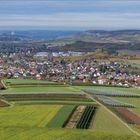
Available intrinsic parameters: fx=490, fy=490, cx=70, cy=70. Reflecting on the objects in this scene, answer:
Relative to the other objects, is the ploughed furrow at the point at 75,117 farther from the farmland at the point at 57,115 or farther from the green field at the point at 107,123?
the green field at the point at 107,123

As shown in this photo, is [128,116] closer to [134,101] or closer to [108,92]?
[134,101]

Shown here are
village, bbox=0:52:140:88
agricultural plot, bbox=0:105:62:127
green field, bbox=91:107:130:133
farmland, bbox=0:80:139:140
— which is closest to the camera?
farmland, bbox=0:80:139:140

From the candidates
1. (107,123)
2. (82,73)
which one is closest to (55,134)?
(107,123)

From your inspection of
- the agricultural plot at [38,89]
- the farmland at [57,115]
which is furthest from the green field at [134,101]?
the agricultural plot at [38,89]

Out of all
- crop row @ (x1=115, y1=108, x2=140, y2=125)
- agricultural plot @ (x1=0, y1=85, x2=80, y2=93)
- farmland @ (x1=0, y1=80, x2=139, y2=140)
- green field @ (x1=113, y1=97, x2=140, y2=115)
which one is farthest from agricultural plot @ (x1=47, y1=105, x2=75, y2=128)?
agricultural plot @ (x1=0, y1=85, x2=80, y2=93)

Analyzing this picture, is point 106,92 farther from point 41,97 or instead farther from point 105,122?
point 105,122

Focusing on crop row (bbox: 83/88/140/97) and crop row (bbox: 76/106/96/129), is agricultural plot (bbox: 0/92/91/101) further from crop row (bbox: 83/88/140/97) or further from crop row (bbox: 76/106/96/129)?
crop row (bbox: 76/106/96/129)

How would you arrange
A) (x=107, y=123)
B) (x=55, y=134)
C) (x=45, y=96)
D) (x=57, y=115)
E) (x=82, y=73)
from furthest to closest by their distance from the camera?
(x=82, y=73) → (x=45, y=96) → (x=57, y=115) → (x=107, y=123) → (x=55, y=134)
